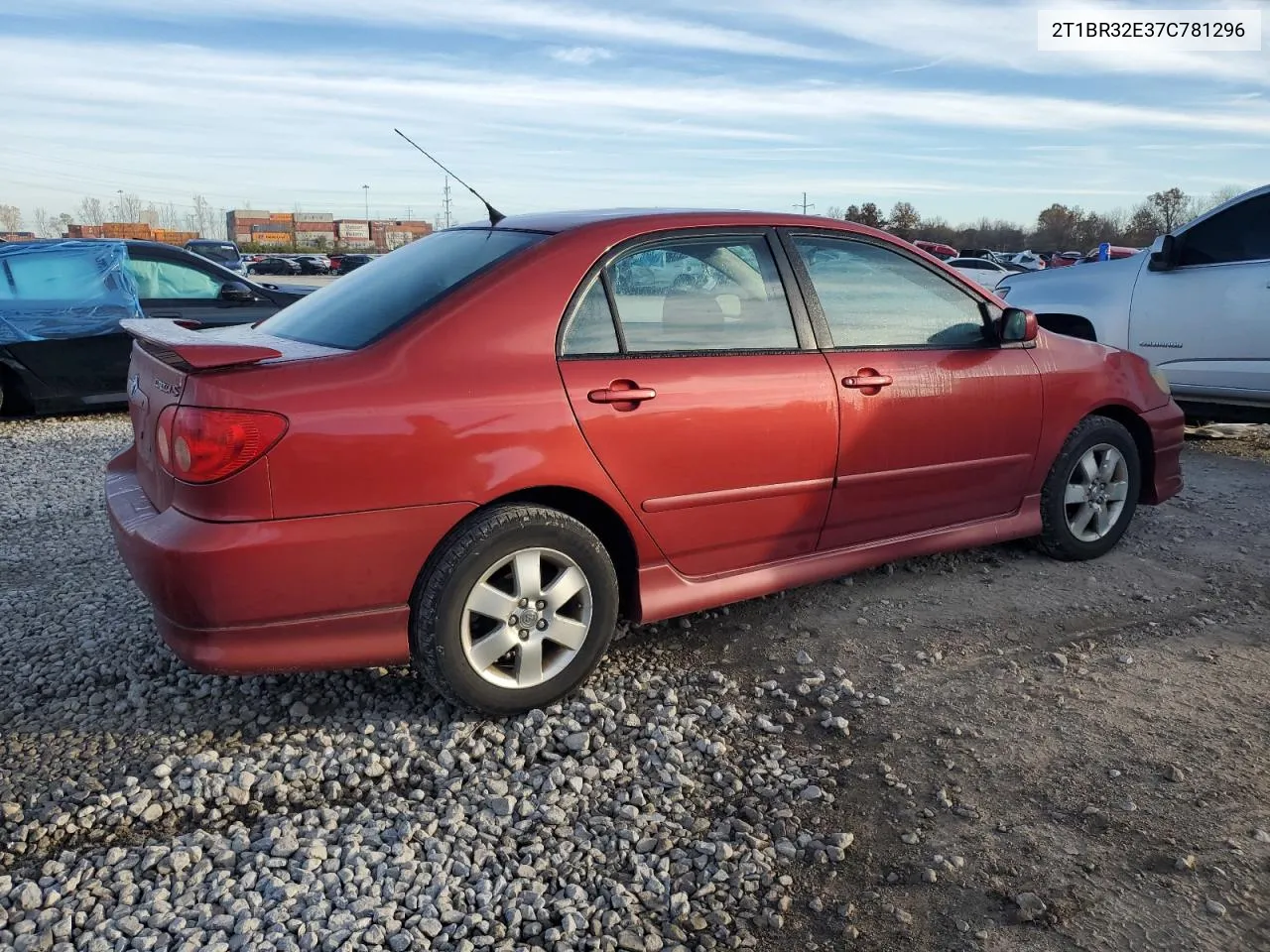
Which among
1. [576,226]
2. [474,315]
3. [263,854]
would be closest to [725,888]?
[263,854]

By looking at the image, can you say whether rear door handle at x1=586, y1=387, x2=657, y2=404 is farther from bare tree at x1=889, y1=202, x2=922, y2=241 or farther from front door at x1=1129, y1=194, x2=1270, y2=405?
bare tree at x1=889, y1=202, x2=922, y2=241

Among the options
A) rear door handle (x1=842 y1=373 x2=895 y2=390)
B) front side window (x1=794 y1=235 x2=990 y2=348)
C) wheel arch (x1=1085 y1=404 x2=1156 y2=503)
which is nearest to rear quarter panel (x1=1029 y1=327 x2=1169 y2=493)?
wheel arch (x1=1085 y1=404 x2=1156 y2=503)

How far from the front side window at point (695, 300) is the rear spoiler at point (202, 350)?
36.0 inches

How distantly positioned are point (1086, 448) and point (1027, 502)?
0.38 m

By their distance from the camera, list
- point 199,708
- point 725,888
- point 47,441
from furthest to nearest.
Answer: point 47,441
point 199,708
point 725,888

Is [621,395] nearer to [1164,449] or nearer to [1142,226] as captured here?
[1164,449]

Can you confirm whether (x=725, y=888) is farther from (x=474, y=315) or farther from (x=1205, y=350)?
(x=1205, y=350)

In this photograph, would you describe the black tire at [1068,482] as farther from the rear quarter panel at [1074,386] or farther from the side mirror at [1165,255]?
the side mirror at [1165,255]

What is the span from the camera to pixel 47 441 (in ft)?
24.2

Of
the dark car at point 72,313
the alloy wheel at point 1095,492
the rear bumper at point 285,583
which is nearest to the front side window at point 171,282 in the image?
the dark car at point 72,313

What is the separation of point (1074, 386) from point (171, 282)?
7.49 metres

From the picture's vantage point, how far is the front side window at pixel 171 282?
28.0 ft

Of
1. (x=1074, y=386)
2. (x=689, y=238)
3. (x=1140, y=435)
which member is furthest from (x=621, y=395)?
(x=1140, y=435)

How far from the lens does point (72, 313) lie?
805 cm
